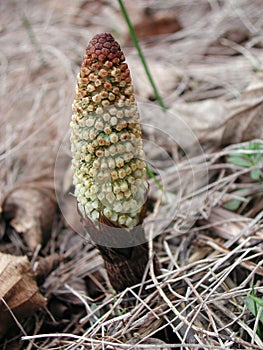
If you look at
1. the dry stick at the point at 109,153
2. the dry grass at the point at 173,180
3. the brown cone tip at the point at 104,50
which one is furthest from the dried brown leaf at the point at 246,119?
the brown cone tip at the point at 104,50

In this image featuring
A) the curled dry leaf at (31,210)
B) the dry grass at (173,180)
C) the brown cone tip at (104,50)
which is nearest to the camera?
the brown cone tip at (104,50)

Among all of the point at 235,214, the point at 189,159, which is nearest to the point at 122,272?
the point at 235,214

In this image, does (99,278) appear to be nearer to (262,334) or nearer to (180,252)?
(180,252)

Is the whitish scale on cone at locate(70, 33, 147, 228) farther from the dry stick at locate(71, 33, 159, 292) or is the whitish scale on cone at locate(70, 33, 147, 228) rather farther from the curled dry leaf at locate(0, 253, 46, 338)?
the curled dry leaf at locate(0, 253, 46, 338)

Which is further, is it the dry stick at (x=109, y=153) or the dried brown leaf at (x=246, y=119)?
the dried brown leaf at (x=246, y=119)

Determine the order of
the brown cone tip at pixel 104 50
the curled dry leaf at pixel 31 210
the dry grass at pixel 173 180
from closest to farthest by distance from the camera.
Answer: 1. the brown cone tip at pixel 104 50
2. the dry grass at pixel 173 180
3. the curled dry leaf at pixel 31 210

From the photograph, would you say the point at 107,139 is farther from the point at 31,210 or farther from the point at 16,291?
the point at 31,210

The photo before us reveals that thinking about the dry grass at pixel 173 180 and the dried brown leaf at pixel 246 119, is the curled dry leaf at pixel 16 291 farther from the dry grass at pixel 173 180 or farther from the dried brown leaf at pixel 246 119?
the dried brown leaf at pixel 246 119
